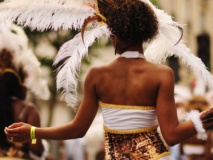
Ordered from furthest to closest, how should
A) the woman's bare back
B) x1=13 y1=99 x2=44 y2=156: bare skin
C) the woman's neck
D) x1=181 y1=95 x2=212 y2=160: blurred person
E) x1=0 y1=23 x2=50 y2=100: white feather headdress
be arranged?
1. x1=181 y1=95 x2=212 y2=160: blurred person
2. x1=0 y1=23 x2=50 y2=100: white feather headdress
3. x1=13 y1=99 x2=44 y2=156: bare skin
4. the woman's neck
5. the woman's bare back

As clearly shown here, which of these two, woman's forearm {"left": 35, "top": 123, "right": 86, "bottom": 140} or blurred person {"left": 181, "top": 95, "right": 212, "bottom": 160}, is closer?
woman's forearm {"left": 35, "top": 123, "right": 86, "bottom": 140}

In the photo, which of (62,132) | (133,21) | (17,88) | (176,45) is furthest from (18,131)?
(17,88)

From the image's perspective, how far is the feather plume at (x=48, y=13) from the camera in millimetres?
6113

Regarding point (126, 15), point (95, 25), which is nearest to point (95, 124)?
point (95, 25)

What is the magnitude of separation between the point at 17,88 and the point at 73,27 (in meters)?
2.44

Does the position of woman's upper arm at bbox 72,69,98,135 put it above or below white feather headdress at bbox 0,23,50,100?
above

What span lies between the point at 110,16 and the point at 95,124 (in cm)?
139

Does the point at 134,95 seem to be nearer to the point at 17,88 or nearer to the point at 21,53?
the point at 17,88

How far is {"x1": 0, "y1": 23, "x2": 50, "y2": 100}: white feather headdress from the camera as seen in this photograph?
28.3 ft

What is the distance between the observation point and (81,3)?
6109mm

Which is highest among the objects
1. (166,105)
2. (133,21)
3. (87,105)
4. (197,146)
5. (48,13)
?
(133,21)

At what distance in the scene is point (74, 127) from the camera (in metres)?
5.85

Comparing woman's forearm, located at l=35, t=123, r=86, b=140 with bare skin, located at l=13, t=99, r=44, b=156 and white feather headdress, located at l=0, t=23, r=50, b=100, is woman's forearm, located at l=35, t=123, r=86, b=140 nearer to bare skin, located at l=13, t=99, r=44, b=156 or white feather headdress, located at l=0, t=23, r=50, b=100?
bare skin, located at l=13, t=99, r=44, b=156

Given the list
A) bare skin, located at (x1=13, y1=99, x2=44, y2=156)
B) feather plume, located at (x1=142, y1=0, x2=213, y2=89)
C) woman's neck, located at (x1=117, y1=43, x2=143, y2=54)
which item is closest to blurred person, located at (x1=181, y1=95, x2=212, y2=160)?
bare skin, located at (x1=13, y1=99, x2=44, y2=156)
